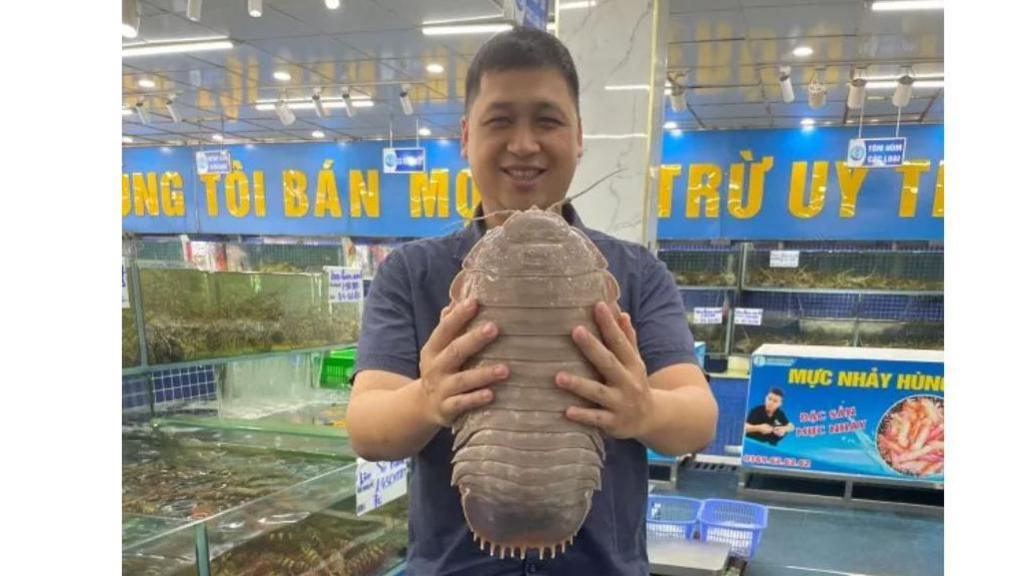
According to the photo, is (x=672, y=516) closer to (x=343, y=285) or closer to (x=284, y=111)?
(x=343, y=285)

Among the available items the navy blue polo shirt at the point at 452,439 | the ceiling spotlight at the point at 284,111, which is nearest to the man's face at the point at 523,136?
the navy blue polo shirt at the point at 452,439

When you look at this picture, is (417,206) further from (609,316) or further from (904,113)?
(609,316)

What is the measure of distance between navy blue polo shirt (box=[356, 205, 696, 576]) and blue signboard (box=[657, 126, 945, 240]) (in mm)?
12373

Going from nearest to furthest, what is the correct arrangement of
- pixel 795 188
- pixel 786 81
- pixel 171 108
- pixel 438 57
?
pixel 438 57, pixel 786 81, pixel 171 108, pixel 795 188

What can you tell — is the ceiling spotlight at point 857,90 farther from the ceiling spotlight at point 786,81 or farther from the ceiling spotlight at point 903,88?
the ceiling spotlight at point 786,81

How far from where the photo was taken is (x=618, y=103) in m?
4.23

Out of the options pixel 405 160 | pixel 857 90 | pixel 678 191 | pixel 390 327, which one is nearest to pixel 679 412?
pixel 390 327

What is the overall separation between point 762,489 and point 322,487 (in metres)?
4.95

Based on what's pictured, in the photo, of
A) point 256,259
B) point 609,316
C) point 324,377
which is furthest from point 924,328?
point 256,259

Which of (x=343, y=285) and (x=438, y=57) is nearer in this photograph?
(x=343, y=285)

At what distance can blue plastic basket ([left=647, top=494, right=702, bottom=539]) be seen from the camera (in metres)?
4.58

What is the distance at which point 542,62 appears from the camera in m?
1.56

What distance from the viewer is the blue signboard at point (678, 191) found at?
41.6 feet

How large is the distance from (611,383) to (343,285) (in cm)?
378
